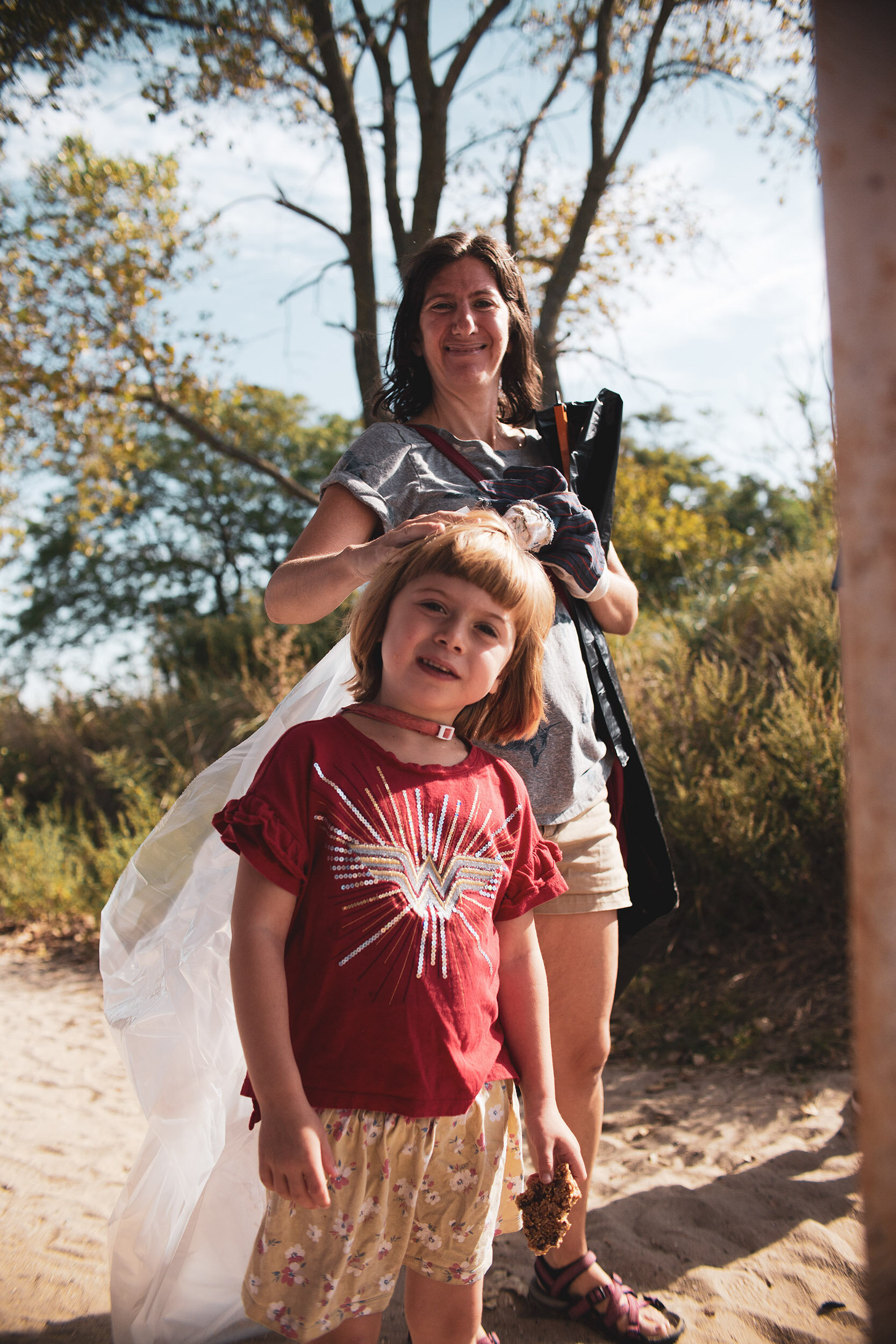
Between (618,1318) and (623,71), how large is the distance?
777cm

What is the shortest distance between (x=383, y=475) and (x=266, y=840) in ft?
2.74

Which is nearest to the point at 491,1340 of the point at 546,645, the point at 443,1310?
the point at 443,1310

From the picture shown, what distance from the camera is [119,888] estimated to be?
6.51 feet

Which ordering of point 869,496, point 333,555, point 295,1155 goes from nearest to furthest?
point 869,496
point 295,1155
point 333,555

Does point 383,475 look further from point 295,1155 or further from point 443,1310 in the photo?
point 443,1310

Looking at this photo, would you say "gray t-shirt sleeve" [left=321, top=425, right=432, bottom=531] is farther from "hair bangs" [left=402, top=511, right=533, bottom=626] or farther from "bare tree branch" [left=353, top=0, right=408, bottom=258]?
"bare tree branch" [left=353, top=0, right=408, bottom=258]

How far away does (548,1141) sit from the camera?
4.77 feet

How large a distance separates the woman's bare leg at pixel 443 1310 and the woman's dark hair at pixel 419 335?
1749mm

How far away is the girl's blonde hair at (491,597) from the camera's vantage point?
1515mm

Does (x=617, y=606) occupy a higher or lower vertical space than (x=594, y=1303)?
higher

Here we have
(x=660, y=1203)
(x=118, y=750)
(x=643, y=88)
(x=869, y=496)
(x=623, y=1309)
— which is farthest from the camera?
(x=118, y=750)

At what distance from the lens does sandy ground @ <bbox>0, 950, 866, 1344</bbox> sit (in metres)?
2.09

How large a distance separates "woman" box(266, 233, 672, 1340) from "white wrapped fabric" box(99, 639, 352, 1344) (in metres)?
0.66

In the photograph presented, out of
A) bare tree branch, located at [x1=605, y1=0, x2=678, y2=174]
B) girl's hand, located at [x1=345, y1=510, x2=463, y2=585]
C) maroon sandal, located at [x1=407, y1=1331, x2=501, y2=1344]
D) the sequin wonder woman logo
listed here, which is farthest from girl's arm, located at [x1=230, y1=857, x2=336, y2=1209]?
bare tree branch, located at [x1=605, y1=0, x2=678, y2=174]
